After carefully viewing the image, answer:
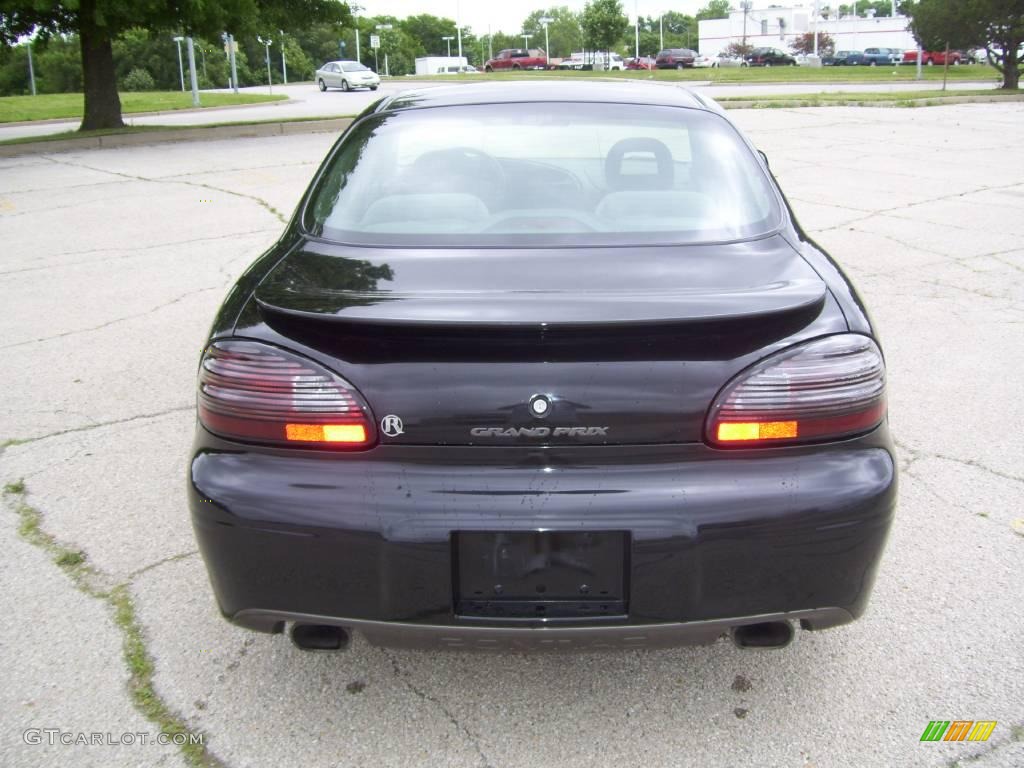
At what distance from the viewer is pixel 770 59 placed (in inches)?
2478

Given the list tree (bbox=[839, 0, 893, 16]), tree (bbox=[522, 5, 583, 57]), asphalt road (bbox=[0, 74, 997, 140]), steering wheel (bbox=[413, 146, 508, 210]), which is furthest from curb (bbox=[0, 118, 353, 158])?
tree (bbox=[839, 0, 893, 16])

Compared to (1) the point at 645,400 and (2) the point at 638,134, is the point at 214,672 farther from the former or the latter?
(2) the point at 638,134

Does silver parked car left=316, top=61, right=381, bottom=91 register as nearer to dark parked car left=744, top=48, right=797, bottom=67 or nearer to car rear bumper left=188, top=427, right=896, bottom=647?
dark parked car left=744, top=48, right=797, bottom=67

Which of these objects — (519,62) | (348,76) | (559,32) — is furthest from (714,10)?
(348,76)

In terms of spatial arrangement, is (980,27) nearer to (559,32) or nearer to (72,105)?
(72,105)

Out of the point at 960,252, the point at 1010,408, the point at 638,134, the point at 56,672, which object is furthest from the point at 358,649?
the point at 960,252

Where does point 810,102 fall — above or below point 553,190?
above

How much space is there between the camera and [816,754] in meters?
2.36

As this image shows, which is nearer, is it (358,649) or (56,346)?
(358,649)

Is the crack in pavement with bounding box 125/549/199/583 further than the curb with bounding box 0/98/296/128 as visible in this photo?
No

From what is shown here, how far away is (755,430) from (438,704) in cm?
115

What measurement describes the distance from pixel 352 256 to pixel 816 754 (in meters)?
1.75

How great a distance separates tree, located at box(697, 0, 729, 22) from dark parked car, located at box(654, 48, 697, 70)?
89.5 meters

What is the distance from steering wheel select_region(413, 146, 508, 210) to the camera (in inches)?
115
